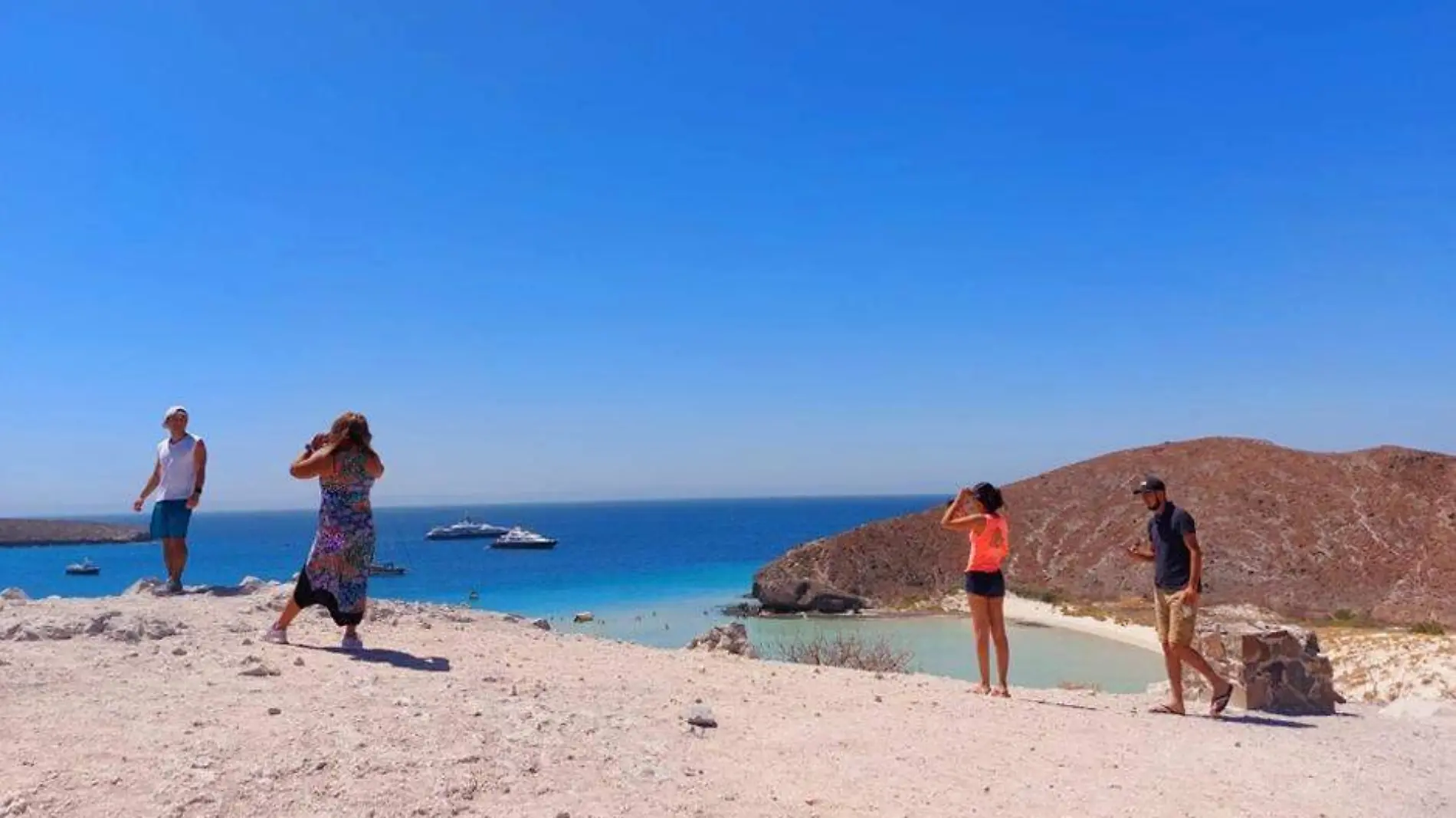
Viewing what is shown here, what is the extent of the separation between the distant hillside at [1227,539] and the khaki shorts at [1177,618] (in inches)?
1332

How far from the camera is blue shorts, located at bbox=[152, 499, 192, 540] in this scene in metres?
9.86

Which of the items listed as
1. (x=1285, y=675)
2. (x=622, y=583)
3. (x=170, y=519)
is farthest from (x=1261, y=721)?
(x=622, y=583)

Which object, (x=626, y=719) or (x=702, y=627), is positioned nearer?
(x=626, y=719)

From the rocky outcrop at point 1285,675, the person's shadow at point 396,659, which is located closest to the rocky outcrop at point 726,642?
the person's shadow at point 396,659

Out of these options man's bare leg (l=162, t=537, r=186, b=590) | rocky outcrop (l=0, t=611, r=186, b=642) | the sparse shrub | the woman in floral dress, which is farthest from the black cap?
man's bare leg (l=162, t=537, r=186, b=590)

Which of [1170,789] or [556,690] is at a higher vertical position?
[556,690]

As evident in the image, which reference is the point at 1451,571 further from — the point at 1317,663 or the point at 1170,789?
the point at 1170,789

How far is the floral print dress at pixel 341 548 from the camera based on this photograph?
25.5 ft

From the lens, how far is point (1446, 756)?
26.0 ft

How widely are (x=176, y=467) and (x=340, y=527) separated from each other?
3.45 metres

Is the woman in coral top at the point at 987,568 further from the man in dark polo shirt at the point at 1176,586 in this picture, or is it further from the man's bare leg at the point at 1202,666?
the man's bare leg at the point at 1202,666

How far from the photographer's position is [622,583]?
215 ft

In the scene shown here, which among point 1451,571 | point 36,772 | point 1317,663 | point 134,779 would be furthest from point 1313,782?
point 1451,571

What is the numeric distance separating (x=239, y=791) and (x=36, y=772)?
90 cm
